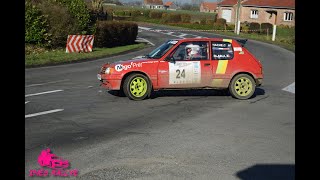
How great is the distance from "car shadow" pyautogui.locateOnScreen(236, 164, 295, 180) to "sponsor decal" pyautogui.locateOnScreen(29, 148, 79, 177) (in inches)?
83.9

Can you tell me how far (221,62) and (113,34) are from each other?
2107cm

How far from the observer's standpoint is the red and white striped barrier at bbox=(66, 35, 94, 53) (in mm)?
25812

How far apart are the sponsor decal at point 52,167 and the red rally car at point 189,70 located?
506cm

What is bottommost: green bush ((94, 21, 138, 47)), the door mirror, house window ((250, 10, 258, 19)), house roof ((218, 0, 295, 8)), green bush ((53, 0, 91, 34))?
the door mirror

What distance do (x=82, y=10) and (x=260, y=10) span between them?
52.5 metres

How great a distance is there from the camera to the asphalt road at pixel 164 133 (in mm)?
5965

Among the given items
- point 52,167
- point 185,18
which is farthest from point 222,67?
point 185,18

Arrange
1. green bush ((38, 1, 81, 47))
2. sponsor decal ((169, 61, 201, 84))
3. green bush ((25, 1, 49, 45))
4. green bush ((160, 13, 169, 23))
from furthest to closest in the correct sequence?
green bush ((160, 13, 169, 23)) < green bush ((38, 1, 81, 47)) < green bush ((25, 1, 49, 45)) < sponsor decal ((169, 61, 201, 84))

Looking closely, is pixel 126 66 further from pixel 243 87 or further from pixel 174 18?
pixel 174 18

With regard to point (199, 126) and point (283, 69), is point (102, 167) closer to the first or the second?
point (199, 126)

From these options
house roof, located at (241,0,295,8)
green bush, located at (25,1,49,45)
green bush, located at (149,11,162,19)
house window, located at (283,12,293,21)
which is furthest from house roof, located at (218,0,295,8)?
green bush, located at (25,1,49,45)

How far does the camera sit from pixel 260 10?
76875mm

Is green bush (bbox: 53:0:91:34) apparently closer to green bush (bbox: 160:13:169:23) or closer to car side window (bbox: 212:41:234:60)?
car side window (bbox: 212:41:234:60)
